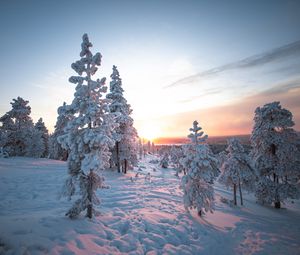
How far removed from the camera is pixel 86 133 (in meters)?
8.95

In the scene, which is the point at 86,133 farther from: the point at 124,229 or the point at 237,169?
the point at 237,169

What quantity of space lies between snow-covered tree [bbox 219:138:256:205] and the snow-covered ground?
865 cm

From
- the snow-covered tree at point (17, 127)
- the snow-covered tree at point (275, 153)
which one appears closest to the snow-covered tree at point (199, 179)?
the snow-covered tree at point (275, 153)

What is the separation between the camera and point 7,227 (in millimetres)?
7078

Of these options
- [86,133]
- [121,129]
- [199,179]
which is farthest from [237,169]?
[86,133]

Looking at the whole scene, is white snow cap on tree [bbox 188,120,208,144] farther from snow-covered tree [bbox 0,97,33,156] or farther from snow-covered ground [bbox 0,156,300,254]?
snow-covered tree [bbox 0,97,33,156]

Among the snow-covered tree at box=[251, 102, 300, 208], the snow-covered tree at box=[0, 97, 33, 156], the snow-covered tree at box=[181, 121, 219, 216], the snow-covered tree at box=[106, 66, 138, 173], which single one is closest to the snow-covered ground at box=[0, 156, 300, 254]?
the snow-covered tree at box=[181, 121, 219, 216]

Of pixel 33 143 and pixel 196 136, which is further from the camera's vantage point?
pixel 33 143

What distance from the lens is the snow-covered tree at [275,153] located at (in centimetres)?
2005

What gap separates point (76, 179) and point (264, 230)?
1475 cm

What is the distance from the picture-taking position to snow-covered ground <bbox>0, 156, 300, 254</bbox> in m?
7.20

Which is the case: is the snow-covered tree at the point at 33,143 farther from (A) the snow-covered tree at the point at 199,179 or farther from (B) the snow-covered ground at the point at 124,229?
(A) the snow-covered tree at the point at 199,179

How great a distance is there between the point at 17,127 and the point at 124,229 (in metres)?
41.0

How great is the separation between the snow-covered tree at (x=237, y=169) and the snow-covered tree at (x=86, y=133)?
22.1 m
